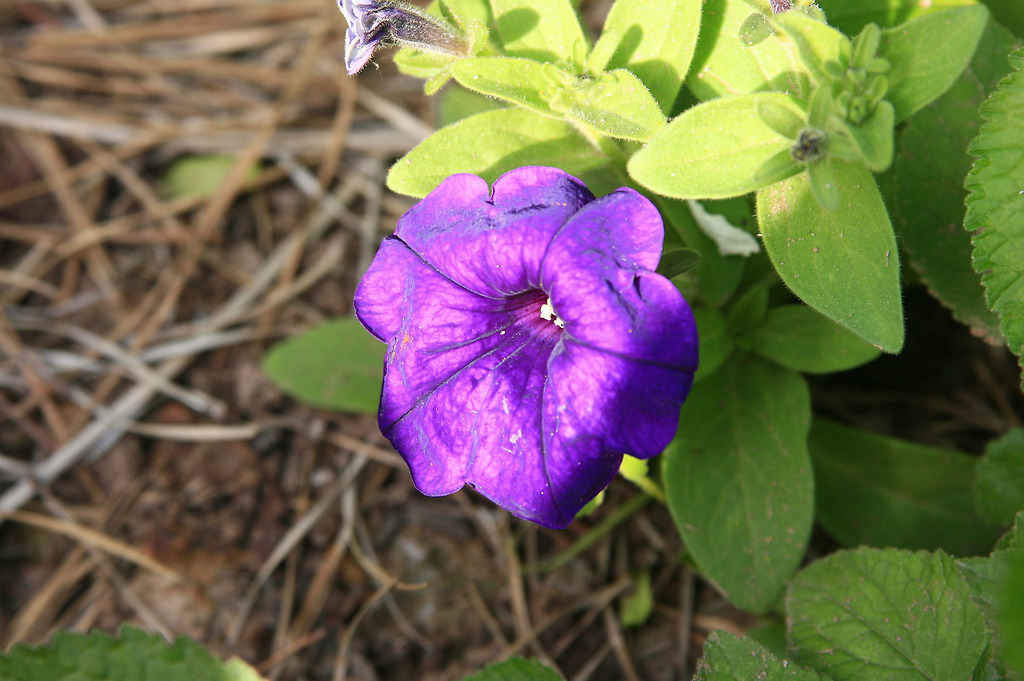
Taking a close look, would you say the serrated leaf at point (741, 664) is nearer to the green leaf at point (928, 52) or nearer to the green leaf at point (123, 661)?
the green leaf at point (123, 661)

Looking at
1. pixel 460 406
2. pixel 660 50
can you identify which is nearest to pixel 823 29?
pixel 660 50

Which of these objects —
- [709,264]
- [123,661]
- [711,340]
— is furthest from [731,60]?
[123,661]

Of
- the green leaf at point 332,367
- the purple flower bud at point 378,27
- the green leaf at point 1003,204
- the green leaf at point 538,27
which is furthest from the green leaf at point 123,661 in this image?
the green leaf at point 1003,204

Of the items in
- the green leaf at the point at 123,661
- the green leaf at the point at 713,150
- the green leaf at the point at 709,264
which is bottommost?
the green leaf at the point at 123,661

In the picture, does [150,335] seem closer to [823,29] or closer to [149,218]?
[149,218]

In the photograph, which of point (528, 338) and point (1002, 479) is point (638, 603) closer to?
point (1002, 479)
